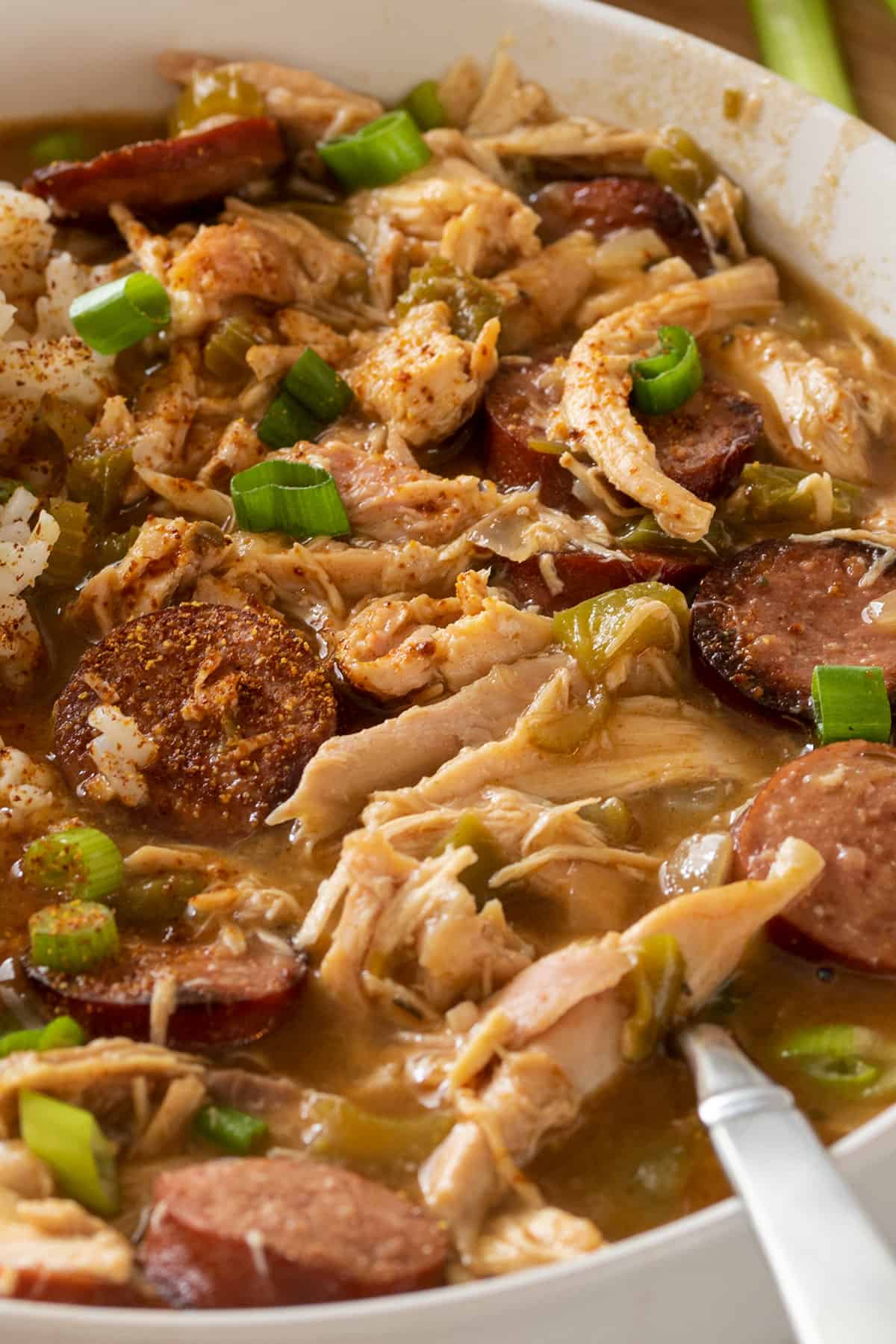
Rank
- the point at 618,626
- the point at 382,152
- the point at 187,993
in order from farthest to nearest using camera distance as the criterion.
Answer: the point at 382,152 < the point at 618,626 < the point at 187,993

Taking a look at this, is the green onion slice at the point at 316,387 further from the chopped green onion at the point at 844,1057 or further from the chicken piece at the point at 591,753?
the chopped green onion at the point at 844,1057

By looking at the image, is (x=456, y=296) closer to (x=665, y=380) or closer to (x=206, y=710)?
(x=665, y=380)

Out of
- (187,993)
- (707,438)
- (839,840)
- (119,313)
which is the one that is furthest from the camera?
(119,313)

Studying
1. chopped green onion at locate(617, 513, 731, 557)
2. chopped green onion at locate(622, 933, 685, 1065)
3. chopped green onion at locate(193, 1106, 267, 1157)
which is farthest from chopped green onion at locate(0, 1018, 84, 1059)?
chopped green onion at locate(617, 513, 731, 557)

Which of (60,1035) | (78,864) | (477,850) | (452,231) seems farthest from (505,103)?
(60,1035)

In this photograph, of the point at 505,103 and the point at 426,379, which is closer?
the point at 426,379

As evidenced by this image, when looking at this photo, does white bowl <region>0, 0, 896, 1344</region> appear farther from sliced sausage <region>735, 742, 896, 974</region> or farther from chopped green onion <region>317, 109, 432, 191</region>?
sliced sausage <region>735, 742, 896, 974</region>
